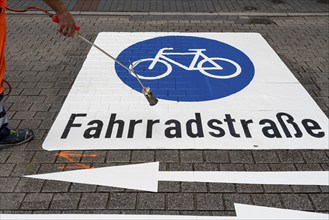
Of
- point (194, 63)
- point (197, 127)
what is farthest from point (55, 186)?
point (194, 63)

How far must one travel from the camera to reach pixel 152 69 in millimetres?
5797

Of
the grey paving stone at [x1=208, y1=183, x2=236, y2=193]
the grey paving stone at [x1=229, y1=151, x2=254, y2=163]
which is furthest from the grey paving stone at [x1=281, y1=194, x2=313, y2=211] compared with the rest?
the grey paving stone at [x1=229, y1=151, x2=254, y2=163]

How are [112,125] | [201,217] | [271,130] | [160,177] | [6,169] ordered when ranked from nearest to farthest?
1. [201,217]
2. [160,177]
3. [6,169]
4. [271,130]
5. [112,125]

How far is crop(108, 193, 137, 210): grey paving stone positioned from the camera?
3.17 metres

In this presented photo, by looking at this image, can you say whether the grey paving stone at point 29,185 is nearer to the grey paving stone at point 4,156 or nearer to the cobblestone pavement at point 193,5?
the grey paving stone at point 4,156

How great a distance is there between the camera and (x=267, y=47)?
22.4ft

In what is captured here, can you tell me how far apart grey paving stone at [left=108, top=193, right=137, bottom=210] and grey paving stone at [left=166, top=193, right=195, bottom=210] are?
32cm

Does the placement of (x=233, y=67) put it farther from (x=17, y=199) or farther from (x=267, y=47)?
(x=17, y=199)

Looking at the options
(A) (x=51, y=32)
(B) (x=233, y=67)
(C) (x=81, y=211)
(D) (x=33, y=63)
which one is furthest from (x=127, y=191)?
(A) (x=51, y=32)

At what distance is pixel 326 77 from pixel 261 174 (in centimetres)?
287

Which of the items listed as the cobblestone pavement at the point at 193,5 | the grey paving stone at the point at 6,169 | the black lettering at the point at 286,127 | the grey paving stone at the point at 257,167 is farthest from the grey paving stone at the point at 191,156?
the cobblestone pavement at the point at 193,5

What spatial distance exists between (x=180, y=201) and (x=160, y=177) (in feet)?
1.27

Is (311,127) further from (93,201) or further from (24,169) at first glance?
(24,169)

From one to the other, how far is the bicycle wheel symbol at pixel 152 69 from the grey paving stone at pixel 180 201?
258cm
